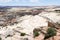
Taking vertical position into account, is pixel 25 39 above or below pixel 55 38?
below

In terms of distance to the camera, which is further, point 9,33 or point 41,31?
point 9,33

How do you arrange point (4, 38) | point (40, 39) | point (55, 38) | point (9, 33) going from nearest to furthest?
point (55, 38), point (40, 39), point (4, 38), point (9, 33)

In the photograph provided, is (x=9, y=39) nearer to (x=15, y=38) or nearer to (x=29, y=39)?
(x=15, y=38)

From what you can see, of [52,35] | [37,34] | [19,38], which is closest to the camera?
[52,35]

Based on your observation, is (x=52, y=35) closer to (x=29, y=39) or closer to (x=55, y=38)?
(x=55, y=38)

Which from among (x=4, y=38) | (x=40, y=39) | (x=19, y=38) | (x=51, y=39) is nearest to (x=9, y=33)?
(x=4, y=38)

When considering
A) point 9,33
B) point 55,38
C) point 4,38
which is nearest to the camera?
point 55,38

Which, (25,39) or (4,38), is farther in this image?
(4,38)

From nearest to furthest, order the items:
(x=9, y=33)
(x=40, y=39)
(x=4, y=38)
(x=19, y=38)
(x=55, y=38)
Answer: (x=55, y=38) → (x=40, y=39) → (x=19, y=38) → (x=4, y=38) → (x=9, y=33)

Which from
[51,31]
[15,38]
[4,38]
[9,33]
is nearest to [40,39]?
[51,31]
